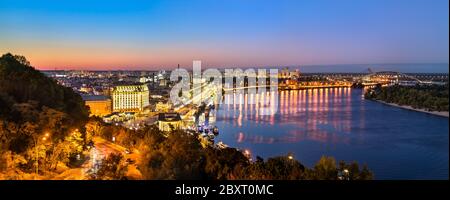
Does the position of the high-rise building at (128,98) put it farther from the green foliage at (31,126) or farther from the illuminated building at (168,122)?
the green foliage at (31,126)

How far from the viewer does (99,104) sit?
10.7 m

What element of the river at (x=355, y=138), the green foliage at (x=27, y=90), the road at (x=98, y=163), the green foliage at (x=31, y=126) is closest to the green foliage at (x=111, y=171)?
the road at (x=98, y=163)

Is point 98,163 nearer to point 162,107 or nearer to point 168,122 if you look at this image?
point 168,122

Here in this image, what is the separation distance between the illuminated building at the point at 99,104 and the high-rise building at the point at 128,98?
774 mm

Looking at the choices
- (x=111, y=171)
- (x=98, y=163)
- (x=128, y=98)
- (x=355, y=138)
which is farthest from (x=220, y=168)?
(x=128, y=98)

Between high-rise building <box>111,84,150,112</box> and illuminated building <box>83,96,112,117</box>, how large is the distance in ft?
2.54

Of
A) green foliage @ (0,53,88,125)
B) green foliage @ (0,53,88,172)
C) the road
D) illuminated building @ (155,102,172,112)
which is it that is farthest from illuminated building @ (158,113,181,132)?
green foliage @ (0,53,88,172)

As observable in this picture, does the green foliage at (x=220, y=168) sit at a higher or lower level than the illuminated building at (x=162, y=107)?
higher

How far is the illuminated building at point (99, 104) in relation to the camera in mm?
10311

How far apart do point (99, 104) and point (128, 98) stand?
1.96 metres

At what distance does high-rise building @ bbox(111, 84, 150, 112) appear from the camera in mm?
12286
